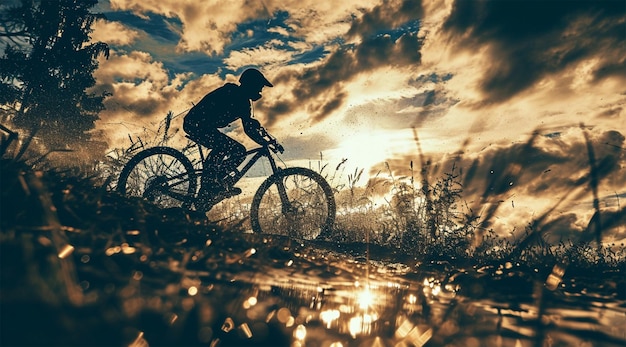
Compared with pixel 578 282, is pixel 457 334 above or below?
below

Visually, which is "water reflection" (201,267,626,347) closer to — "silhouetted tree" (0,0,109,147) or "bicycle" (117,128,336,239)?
"bicycle" (117,128,336,239)

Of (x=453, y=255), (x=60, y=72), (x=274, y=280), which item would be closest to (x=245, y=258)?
(x=274, y=280)

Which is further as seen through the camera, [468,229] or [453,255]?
[468,229]

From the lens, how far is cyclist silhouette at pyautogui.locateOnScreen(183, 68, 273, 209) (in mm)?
7355

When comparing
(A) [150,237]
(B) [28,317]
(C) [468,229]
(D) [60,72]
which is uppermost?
(D) [60,72]

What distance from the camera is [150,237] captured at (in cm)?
266

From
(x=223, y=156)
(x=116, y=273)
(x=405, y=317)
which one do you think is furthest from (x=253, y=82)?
(x=405, y=317)

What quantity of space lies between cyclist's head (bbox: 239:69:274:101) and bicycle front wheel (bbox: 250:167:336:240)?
1.59m

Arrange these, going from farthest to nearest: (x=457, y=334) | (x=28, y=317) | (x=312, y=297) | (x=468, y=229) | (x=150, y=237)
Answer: (x=468, y=229), (x=150, y=237), (x=312, y=297), (x=457, y=334), (x=28, y=317)

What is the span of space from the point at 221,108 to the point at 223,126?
1.14ft

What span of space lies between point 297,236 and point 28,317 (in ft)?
21.6

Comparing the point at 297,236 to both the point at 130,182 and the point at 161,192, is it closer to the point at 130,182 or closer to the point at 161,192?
the point at 161,192

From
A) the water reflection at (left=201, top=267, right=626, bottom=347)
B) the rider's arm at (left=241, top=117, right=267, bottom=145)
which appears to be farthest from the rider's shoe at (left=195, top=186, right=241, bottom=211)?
the water reflection at (left=201, top=267, right=626, bottom=347)

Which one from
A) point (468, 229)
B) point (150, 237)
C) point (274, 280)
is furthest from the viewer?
point (468, 229)
